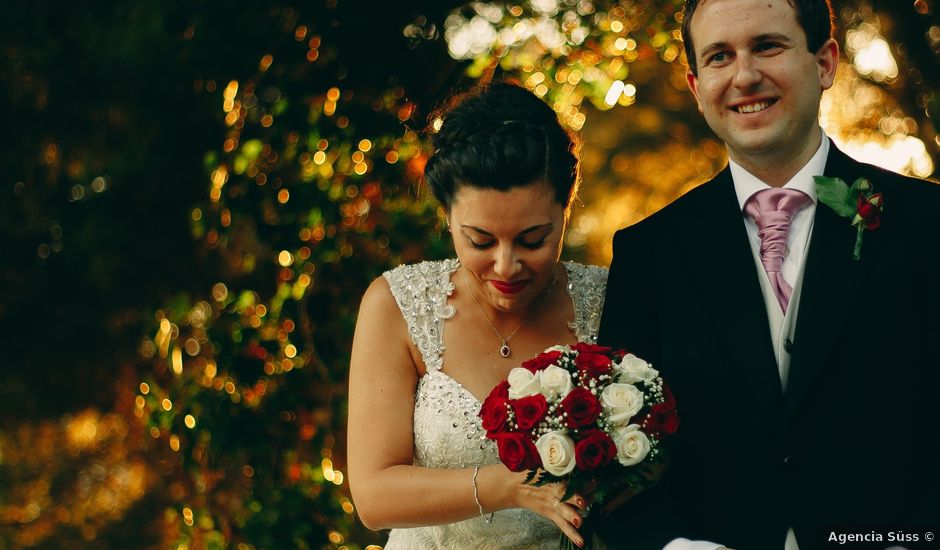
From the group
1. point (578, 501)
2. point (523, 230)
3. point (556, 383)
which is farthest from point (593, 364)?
point (523, 230)

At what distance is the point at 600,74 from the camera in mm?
4602

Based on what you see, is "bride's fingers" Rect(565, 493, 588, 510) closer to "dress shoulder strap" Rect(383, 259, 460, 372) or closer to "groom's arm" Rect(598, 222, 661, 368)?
"groom's arm" Rect(598, 222, 661, 368)

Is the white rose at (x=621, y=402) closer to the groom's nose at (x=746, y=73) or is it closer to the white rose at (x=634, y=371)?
the white rose at (x=634, y=371)

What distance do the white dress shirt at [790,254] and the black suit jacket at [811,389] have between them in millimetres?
33

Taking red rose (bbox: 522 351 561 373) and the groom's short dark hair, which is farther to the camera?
red rose (bbox: 522 351 561 373)

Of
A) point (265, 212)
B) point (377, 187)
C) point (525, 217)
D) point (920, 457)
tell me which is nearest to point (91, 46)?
point (265, 212)

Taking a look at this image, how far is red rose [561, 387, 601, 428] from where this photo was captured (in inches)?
100

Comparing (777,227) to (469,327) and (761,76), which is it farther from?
(469,327)

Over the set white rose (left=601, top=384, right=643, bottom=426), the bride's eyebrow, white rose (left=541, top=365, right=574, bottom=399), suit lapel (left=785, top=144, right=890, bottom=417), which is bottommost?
white rose (left=601, top=384, right=643, bottom=426)

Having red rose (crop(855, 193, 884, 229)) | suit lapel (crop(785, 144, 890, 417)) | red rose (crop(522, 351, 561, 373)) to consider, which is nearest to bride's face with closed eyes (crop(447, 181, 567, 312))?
red rose (crop(522, 351, 561, 373))

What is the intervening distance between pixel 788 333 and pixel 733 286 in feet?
0.57

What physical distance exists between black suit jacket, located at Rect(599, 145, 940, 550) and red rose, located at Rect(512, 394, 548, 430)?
1.16 feet

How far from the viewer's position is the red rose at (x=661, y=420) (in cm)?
253

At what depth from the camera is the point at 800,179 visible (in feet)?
8.71
